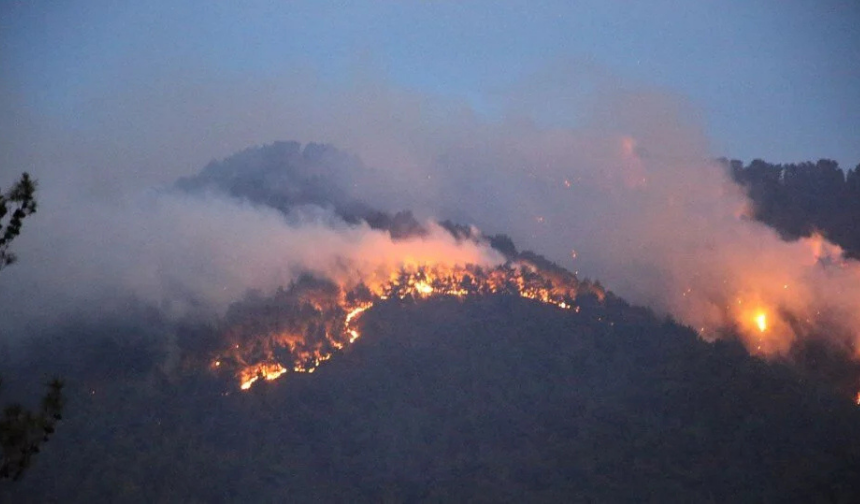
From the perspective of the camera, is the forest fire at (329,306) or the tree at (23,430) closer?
the tree at (23,430)

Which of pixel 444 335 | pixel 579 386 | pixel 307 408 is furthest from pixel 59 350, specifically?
pixel 579 386

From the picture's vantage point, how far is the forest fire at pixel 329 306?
122m

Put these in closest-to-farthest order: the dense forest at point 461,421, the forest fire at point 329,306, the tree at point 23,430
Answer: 1. the tree at point 23,430
2. the dense forest at point 461,421
3. the forest fire at point 329,306

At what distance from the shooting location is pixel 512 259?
159000 millimetres

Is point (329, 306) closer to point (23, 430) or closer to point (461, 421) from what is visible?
point (461, 421)

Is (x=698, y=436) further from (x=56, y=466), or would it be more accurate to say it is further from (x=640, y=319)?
(x=56, y=466)

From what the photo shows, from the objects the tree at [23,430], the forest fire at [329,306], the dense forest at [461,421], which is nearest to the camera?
the tree at [23,430]

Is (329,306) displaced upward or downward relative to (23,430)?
upward

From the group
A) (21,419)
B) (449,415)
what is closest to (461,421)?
(449,415)

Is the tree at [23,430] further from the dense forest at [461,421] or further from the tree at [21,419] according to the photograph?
the dense forest at [461,421]

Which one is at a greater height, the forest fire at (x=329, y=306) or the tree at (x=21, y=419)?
the forest fire at (x=329, y=306)

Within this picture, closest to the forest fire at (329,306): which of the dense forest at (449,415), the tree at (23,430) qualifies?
the dense forest at (449,415)

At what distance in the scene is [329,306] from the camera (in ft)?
438

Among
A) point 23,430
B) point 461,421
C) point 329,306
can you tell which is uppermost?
point 329,306
